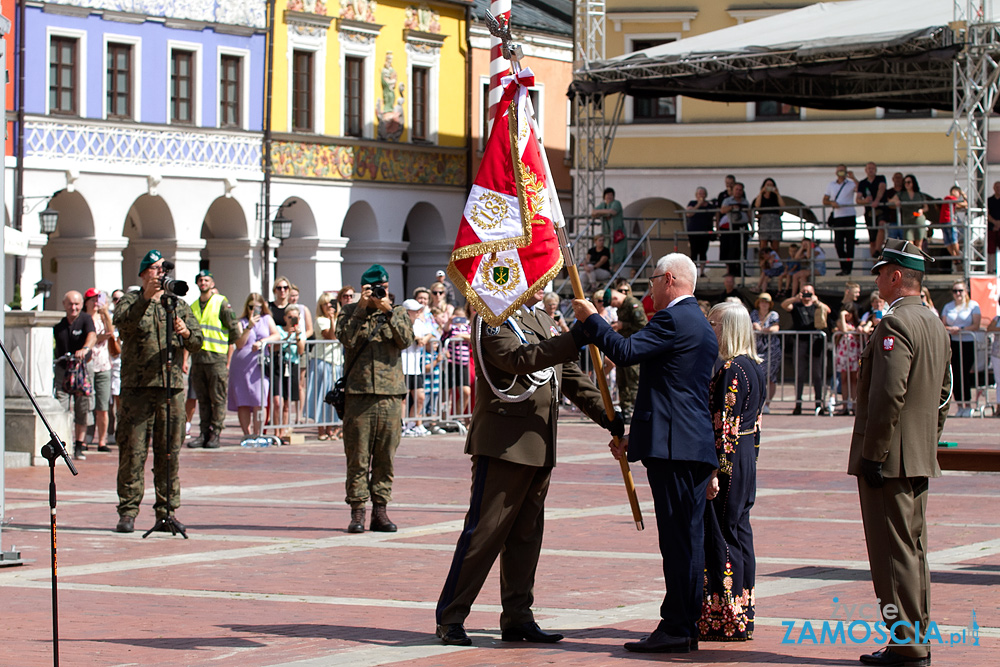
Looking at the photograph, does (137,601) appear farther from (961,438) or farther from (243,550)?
(961,438)

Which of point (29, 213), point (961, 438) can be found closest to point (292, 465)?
point (961, 438)

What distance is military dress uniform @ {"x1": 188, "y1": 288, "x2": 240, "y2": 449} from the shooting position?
18.7 m

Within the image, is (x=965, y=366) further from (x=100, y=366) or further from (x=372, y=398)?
(x=372, y=398)

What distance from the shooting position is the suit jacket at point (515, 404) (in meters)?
7.89

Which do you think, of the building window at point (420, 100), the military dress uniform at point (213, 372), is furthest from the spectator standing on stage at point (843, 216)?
the building window at point (420, 100)

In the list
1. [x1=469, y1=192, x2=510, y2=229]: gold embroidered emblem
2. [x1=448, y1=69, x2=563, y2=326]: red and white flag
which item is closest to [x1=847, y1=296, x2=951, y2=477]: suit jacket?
[x1=448, y1=69, x2=563, y2=326]: red and white flag

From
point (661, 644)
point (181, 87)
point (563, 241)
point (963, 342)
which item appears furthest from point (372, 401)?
point (181, 87)

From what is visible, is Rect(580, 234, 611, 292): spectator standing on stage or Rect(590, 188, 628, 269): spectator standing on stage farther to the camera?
Rect(590, 188, 628, 269): spectator standing on stage

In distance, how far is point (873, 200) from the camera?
28.5 metres

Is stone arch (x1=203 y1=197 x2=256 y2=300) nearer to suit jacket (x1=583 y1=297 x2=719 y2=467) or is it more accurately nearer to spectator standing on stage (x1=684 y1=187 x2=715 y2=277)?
spectator standing on stage (x1=684 y1=187 x2=715 y2=277)

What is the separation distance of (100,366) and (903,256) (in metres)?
12.4

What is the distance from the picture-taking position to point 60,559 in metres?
10.7

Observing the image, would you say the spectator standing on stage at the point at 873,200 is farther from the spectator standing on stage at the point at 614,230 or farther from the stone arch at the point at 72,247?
the stone arch at the point at 72,247

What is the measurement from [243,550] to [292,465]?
5.96 metres
